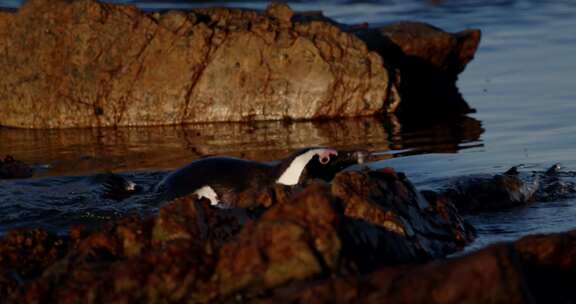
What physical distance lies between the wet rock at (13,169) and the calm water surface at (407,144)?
0.54 feet

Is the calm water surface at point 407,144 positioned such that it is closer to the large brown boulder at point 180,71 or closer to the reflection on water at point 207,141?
the reflection on water at point 207,141

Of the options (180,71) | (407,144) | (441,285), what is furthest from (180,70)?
(441,285)

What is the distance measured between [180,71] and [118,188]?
321 cm

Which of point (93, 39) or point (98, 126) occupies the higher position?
point (93, 39)

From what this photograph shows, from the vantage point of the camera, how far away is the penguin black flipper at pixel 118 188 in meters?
7.68

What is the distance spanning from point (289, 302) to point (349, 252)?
598 mm

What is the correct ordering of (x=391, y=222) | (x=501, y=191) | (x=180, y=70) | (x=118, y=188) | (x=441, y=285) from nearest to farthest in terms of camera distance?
1. (x=441, y=285)
2. (x=391, y=222)
3. (x=501, y=191)
4. (x=118, y=188)
5. (x=180, y=70)

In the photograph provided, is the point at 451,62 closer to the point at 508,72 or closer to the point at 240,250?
the point at 508,72

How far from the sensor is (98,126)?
10.9 m

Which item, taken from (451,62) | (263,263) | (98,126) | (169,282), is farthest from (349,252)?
(451,62)

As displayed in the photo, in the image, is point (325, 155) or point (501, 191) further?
point (325, 155)

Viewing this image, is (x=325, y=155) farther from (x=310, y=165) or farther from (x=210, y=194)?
(x=210, y=194)

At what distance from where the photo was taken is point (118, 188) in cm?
775

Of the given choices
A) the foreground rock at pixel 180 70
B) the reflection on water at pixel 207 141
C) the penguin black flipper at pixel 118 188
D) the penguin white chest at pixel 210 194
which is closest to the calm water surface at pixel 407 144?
the reflection on water at pixel 207 141
